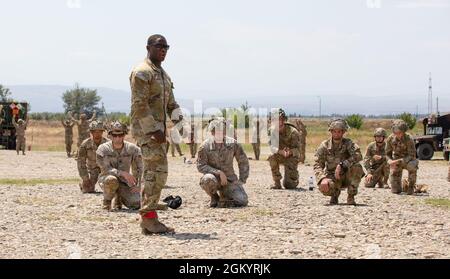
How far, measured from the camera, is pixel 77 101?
13812 cm

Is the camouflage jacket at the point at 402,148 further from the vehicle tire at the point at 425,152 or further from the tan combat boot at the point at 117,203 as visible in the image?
the vehicle tire at the point at 425,152

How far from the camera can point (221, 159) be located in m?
14.3

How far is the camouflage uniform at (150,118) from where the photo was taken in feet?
32.9

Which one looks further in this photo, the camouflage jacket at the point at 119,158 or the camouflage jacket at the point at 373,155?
the camouflage jacket at the point at 373,155

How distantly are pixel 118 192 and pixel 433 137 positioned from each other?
25269mm

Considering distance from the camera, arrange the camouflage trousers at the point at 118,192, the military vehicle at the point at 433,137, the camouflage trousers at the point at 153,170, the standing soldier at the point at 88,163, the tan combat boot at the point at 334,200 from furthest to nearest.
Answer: the military vehicle at the point at 433,137
the standing soldier at the point at 88,163
the tan combat boot at the point at 334,200
the camouflage trousers at the point at 118,192
the camouflage trousers at the point at 153,170

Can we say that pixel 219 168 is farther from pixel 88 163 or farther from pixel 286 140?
pixel 286 140

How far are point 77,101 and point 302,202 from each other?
126166 millimetres

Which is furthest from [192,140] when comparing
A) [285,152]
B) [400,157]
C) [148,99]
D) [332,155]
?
[148,99]

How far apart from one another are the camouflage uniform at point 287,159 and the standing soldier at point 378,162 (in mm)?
1749

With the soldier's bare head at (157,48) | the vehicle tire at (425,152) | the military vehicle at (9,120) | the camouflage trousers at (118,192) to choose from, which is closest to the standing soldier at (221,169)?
the camouflage trousers at (118,192)
